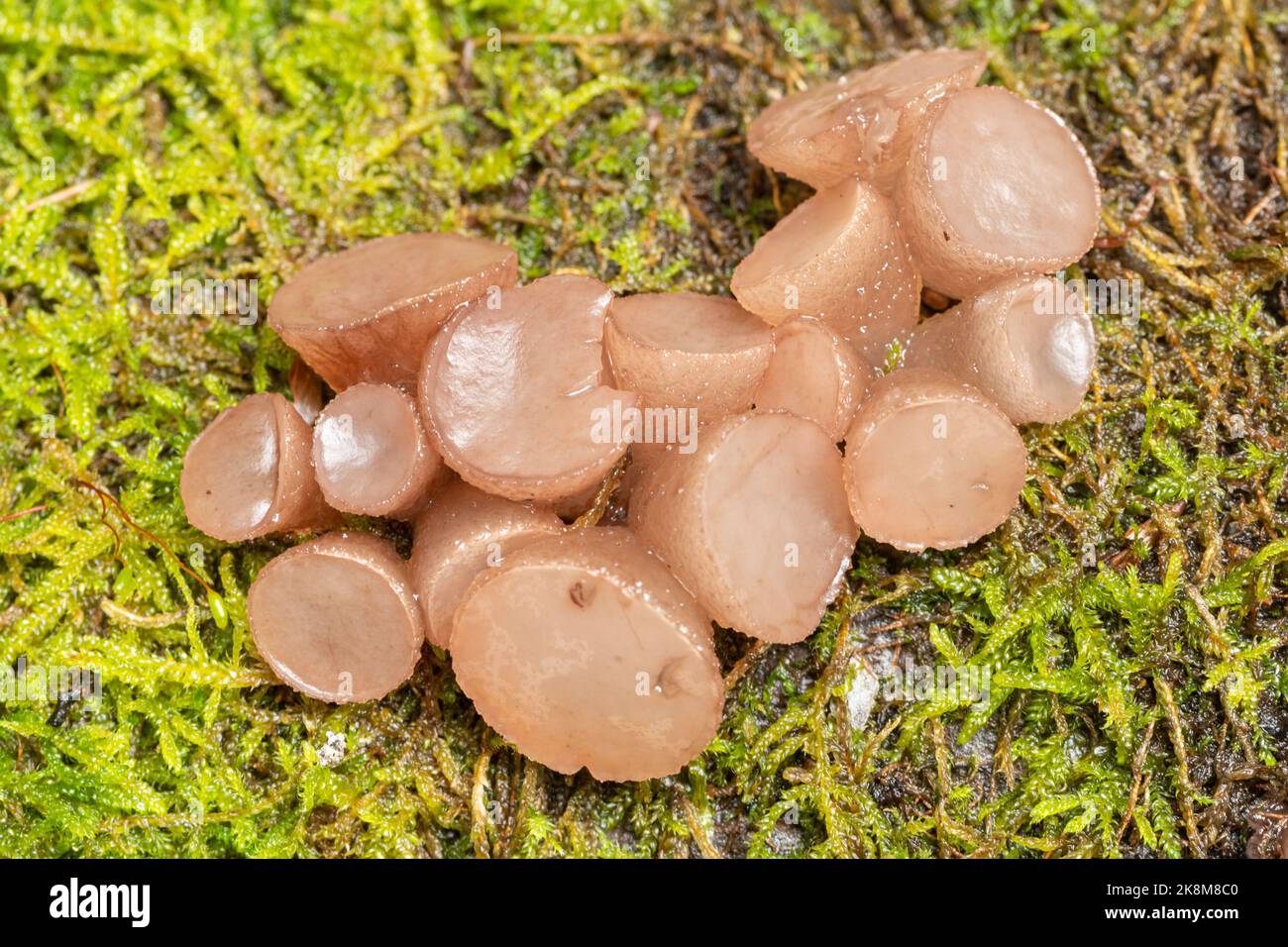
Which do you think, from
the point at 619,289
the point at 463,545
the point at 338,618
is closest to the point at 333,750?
the point at 338,618

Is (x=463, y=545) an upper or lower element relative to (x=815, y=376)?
lower

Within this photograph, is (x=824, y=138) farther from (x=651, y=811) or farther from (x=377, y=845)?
(x=377, y=845)

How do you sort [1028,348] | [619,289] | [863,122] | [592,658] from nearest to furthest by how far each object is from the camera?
[592,658] < [1028,348] < [863,122] < [619,289]

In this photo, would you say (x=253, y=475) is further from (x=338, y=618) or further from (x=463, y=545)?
(x=463, y=545)

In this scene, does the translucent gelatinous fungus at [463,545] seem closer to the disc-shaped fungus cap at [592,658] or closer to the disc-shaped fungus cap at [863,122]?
the disc-shaped fungus cap at [592,658]

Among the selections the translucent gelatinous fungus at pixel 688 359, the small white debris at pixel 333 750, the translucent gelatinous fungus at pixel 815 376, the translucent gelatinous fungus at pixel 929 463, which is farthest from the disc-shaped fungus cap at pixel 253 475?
the translucent gelatinous fungus at pixel 929 463

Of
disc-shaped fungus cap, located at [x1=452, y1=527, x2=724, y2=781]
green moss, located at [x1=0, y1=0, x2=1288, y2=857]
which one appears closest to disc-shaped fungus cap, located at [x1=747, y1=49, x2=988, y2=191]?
Result: green moss, located at [x1=0, y1=0, x2=1288, y2=857]

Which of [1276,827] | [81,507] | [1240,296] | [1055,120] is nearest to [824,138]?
[1055,120]
